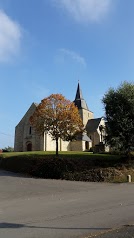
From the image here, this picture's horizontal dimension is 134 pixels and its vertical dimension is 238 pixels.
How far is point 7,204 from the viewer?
1246 cm

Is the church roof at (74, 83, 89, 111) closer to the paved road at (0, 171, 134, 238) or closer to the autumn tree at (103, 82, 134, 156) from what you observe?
the autumn tree at (103, 82, 134, 156)

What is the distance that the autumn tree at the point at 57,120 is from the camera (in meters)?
36.5

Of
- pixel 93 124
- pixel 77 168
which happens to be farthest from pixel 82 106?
pixel 77 168

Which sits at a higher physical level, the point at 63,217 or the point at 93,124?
the point at 93,124

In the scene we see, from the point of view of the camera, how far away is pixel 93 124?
7356cm

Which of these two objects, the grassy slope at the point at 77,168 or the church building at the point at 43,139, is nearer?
the grassy slope at the point at 77,168

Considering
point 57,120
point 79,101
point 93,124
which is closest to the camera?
point 57,120

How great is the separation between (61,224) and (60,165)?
54.4 feet

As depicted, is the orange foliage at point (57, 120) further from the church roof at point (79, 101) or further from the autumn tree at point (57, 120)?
the church roof at point (79, 101)

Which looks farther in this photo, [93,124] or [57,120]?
[93,124]

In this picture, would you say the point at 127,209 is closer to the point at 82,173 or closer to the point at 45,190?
the point at 45,190

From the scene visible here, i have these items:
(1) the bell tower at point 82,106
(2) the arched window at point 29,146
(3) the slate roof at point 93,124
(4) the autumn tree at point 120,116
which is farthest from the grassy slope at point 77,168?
(1) the bell tower at point 82,106

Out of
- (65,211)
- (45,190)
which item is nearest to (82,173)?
(45,190)

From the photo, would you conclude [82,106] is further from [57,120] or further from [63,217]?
[63,217]
